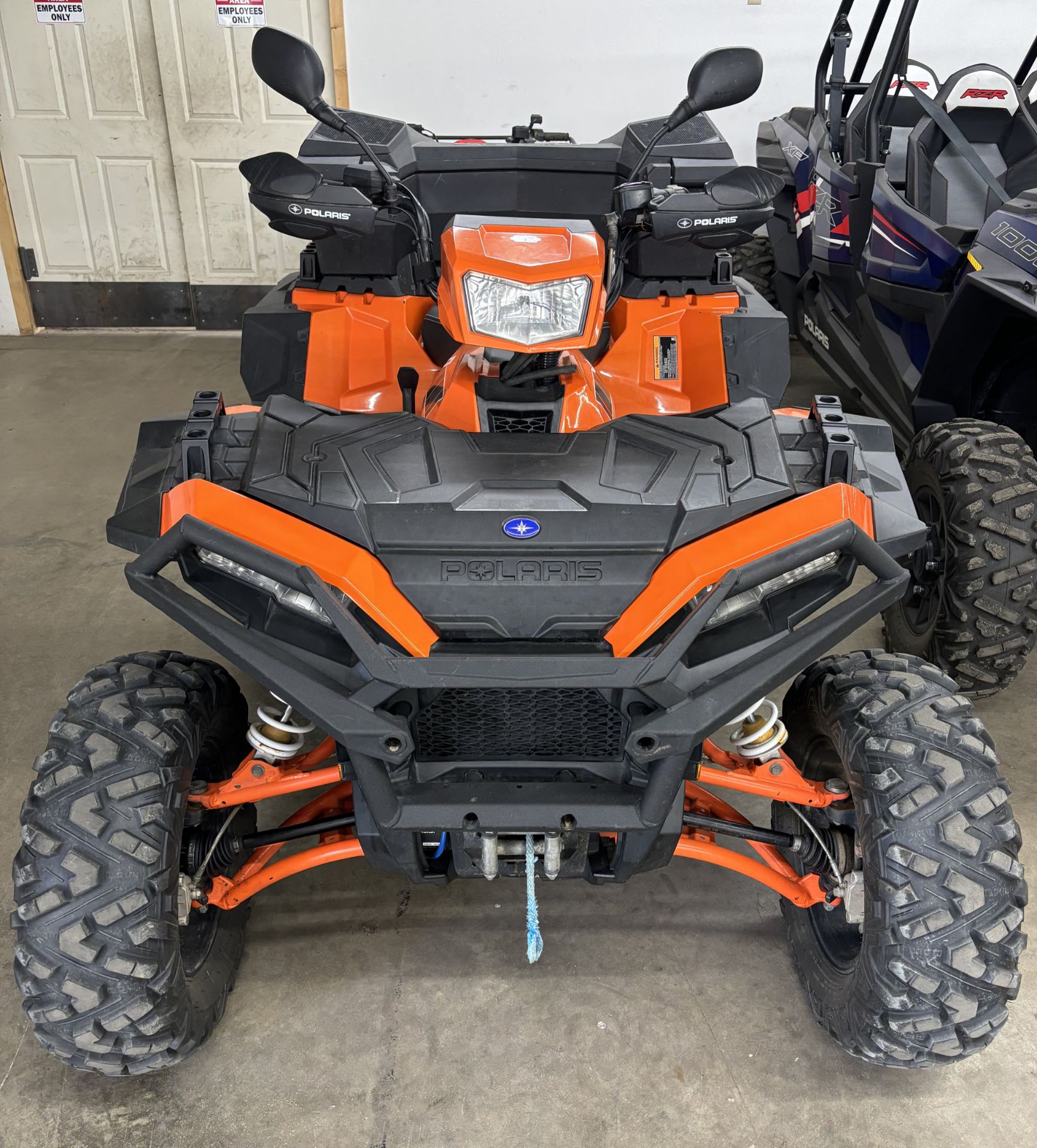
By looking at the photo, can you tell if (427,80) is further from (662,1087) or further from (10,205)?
(662,1087)

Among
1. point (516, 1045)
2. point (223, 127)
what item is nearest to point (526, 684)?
point (516, 1045)

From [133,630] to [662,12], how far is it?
169 inches

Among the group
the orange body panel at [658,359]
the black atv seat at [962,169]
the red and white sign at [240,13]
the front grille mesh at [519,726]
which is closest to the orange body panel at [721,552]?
the front grille mesh at [519,726]

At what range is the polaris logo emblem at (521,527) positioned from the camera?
1736 mm

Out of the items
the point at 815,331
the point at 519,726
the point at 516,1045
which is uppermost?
the point at 519,726

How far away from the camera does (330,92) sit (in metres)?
6.05

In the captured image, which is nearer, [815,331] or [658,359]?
[658,359]

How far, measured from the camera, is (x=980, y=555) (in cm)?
280

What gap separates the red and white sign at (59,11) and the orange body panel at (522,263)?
5.33 meters

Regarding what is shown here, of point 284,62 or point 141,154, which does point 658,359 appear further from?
point 141,154

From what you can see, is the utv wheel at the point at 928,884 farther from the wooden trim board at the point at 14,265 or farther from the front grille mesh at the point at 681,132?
the wooden trim board at the point at 14,265

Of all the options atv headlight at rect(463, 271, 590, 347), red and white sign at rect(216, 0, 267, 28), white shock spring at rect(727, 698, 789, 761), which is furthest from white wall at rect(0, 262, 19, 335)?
white shock spring at rect(727, 698, 789, 761)

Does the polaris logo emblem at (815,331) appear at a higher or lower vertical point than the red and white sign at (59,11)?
lower

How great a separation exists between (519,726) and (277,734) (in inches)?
20.2
